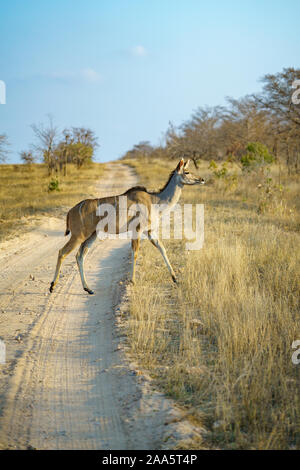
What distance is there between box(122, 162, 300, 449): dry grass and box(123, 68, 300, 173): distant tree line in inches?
599

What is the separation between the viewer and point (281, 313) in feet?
21.3

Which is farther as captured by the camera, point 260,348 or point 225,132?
point 225,132

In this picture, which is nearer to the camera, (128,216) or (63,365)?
(63,365)

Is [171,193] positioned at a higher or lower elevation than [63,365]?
higher

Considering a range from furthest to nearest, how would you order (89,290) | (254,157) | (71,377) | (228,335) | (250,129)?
(250,129), (254,157), (89,290), (228,335), (71,377)

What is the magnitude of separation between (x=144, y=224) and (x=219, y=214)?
7322 millimetres

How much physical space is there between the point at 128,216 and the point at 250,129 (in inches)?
1108

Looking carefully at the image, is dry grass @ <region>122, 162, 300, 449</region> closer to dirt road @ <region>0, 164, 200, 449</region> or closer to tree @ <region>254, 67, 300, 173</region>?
dirt road @ <region>0, 164, 200, 449</region>

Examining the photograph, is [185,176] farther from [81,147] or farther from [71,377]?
[81,147]

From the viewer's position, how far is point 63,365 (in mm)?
5246

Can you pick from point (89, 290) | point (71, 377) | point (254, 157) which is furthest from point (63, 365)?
point (254, 157)

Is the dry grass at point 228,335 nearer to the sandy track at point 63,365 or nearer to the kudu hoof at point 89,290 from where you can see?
the sandy track at point 63,365

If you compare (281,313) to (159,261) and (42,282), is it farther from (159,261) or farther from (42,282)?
(42,282)

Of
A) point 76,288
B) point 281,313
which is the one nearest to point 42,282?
point 76,288
